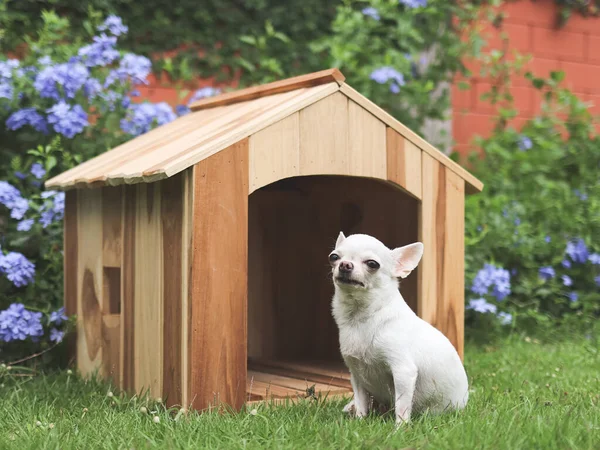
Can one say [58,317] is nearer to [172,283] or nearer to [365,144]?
[172,283]

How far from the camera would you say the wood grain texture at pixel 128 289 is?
4.23 m

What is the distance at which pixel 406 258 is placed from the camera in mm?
3623

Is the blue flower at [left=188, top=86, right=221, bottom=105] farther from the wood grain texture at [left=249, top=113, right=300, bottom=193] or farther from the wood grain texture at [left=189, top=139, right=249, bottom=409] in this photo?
the wood grain texture at [left=189, top=139, right=249, bottom=409]

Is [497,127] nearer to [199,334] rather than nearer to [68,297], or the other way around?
[68,297]

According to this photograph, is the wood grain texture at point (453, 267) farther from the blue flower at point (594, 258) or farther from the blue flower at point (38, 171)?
the blue flower at point (38, 171)

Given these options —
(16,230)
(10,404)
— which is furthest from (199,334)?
(16,230)

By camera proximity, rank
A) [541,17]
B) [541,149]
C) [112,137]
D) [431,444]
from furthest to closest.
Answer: [541,17] → [541,149] → [112,137] → [431,444]

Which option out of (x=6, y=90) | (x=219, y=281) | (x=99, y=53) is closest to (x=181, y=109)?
(x=99, y=53)

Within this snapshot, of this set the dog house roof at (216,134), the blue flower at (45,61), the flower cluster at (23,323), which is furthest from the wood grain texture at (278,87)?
the flower cluster at (23,323)

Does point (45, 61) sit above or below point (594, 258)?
above

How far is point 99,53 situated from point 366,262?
10.6 feet

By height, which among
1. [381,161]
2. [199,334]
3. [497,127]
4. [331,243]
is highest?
[497,127]

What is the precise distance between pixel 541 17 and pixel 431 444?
644cm

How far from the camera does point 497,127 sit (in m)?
7.71
